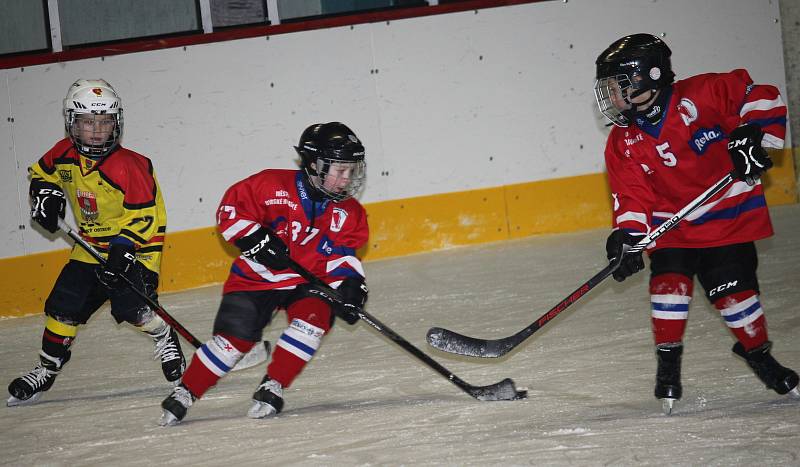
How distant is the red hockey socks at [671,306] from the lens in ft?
8.82

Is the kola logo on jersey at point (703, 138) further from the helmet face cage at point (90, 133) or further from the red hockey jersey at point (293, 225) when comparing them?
the helmet face cage at point (90, 133)

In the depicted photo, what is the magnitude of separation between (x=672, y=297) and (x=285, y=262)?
42.7 inches

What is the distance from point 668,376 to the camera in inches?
105

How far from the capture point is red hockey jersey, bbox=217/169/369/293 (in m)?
3.04

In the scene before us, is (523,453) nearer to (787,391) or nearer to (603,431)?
(603,431)

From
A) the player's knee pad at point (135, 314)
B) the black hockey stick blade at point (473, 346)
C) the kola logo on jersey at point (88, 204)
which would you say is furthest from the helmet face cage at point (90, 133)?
the black hockey stick blade at point (473, 346)

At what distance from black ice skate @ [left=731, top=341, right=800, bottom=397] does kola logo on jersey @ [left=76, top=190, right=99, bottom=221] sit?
2.18 metres

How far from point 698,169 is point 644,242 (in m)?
0.25

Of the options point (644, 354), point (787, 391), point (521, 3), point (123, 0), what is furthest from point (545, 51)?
point (787, 391)

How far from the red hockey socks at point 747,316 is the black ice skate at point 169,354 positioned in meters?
1.82

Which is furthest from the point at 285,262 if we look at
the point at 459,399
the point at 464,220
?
the point at 464,220

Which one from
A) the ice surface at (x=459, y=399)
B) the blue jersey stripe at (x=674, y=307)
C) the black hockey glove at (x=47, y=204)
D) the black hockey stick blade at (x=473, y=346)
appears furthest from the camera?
the black hockey glove at (x=47, y=204)

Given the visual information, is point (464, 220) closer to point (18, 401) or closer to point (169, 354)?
point (169, 354)

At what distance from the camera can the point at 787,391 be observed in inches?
105
